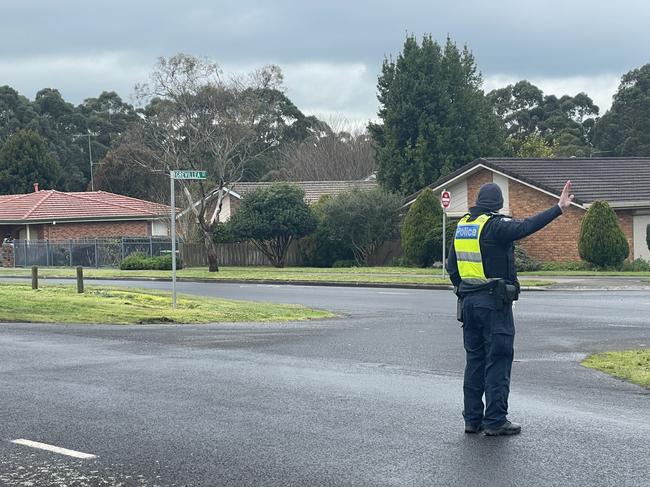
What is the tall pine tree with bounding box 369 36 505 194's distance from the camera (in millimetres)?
55812

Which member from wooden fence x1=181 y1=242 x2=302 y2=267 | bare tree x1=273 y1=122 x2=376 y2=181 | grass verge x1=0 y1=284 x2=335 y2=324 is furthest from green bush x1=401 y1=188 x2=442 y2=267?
bare tree x1=273 y1=122 x2=376 y2=181

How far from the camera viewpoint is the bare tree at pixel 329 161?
7931 centimetres

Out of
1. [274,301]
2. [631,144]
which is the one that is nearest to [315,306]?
[274,301]

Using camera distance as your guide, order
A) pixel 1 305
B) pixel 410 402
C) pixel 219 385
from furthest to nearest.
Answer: pixel 1 305 → pixel 219 385 → pixel 410 402

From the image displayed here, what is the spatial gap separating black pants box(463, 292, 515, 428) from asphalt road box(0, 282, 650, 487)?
268 millimetres

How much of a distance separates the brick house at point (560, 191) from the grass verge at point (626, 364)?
Answer: 2426 cm

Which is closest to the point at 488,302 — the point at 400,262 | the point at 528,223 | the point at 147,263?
the point at 528,223

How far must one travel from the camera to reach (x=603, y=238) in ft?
116

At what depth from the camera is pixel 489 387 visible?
801cm

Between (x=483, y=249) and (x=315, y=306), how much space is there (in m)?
16.0

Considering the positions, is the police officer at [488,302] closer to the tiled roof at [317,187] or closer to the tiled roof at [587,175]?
the tiled roof at [587,175]

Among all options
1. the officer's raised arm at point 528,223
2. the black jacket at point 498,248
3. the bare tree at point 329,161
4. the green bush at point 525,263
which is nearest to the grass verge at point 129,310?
the black jacket at point 498,248

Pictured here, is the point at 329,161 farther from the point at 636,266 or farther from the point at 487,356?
the point at 487,356

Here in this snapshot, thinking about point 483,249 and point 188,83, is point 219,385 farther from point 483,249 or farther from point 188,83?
point 188,83
